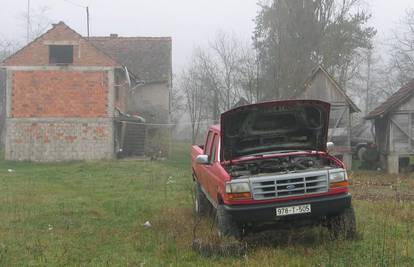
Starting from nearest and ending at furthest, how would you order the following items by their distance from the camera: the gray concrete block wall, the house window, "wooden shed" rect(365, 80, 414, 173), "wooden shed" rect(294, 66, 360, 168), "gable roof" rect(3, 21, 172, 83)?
"wooden shed" rect(365, 80, 414, 173) < "wooden shed" rect(294, 66, 360, 168) < the gray concrete block wall < the house window < "gable roof" rect(3, 21, 172, 83)

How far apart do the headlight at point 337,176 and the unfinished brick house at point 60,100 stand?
23.1 metres

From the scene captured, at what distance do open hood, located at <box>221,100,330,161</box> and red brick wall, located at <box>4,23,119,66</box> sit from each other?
74.0ft

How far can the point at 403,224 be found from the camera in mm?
9383

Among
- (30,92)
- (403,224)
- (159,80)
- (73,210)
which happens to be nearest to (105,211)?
(73,210)

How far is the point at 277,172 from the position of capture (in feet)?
25.7

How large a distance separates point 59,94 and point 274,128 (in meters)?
23.2

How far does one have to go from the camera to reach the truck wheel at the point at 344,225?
26.0ft

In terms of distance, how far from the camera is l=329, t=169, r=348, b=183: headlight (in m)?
7.64

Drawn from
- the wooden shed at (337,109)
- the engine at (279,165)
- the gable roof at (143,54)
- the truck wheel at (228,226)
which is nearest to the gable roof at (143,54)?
the gable roof at (143,54)

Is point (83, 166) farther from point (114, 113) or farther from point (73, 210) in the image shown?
point (73, 210)

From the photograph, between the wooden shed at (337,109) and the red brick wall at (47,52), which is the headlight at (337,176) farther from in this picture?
the red brick wall at (47,52)

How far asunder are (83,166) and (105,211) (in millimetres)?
14205

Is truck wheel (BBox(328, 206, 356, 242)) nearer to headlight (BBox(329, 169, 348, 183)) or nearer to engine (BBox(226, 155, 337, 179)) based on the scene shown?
headlight (BBox(329, 169, 348, 183))

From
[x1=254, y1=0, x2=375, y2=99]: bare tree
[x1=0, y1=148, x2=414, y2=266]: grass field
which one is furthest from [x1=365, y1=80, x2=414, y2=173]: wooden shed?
[x1=254, y1=0, x2=375, y2=99]: bare tree
